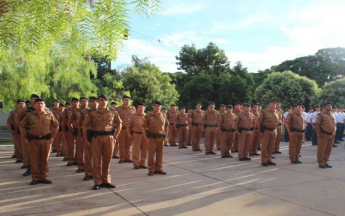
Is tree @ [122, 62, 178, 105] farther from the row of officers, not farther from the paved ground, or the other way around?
the paved ground

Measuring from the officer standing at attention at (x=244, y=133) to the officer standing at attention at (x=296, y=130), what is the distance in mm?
1166

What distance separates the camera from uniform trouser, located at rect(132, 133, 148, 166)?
8.44 m

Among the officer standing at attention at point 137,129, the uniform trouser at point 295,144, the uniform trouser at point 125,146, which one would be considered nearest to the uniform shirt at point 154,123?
the officer standing at attention at point 137,129

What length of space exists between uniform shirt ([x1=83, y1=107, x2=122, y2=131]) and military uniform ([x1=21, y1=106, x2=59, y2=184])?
0.99 m

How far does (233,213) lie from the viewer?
4.78m

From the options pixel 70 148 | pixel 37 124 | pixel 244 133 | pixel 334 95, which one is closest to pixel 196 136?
pixel 244 133

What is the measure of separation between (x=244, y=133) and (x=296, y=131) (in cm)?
157

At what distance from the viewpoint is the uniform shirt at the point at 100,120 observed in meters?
6.20

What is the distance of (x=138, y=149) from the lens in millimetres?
8680

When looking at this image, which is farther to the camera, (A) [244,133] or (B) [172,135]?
(B) [172,135]

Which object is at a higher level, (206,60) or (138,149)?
(206,60)

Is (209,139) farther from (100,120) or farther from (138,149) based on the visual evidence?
(100,120)

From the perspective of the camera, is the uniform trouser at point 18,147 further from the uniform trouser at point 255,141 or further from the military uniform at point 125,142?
the uniform trouser at point 255,141

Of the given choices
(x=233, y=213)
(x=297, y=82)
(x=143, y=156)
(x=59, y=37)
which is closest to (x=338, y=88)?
(x=297, y=82)
